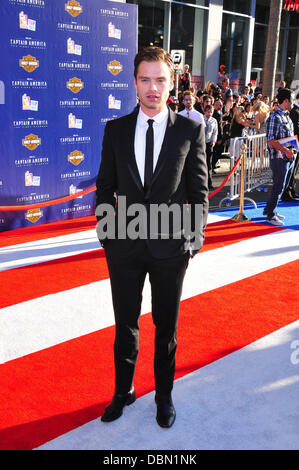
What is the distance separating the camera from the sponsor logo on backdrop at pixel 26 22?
22.9 feet

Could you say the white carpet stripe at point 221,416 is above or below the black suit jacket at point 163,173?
below

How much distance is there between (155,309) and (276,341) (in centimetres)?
176

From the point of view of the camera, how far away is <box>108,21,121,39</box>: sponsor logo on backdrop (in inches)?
320

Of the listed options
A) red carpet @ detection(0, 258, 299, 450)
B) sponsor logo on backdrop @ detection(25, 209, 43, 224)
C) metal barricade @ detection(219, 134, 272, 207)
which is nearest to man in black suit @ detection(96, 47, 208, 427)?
red carpet @ detection(0, 258, 299, 450)

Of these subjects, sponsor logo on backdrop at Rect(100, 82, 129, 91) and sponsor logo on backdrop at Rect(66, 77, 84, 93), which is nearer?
sponsor logo on backdrop at Rect(66, 77, 84, 93)

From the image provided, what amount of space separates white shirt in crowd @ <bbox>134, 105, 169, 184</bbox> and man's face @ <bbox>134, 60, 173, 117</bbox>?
77 millimetres

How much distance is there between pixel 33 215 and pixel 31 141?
47.4 inches

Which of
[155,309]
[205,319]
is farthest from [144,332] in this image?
[155,309]

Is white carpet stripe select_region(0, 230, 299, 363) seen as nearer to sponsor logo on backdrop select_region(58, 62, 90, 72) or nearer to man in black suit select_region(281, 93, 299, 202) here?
man in black suit select_region(281, 93, 299, 202)

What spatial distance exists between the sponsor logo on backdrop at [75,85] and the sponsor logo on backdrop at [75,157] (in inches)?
40.1

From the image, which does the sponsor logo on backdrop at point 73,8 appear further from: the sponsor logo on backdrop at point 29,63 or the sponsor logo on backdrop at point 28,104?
the sponsor logo on backdrop at point 28,104

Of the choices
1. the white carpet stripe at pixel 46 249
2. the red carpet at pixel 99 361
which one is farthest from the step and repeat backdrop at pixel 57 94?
the red carpet at pixel 99 361

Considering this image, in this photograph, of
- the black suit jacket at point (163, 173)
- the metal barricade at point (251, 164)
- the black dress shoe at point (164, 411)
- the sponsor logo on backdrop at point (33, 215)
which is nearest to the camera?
the black suit jacket at point (163, 173)
